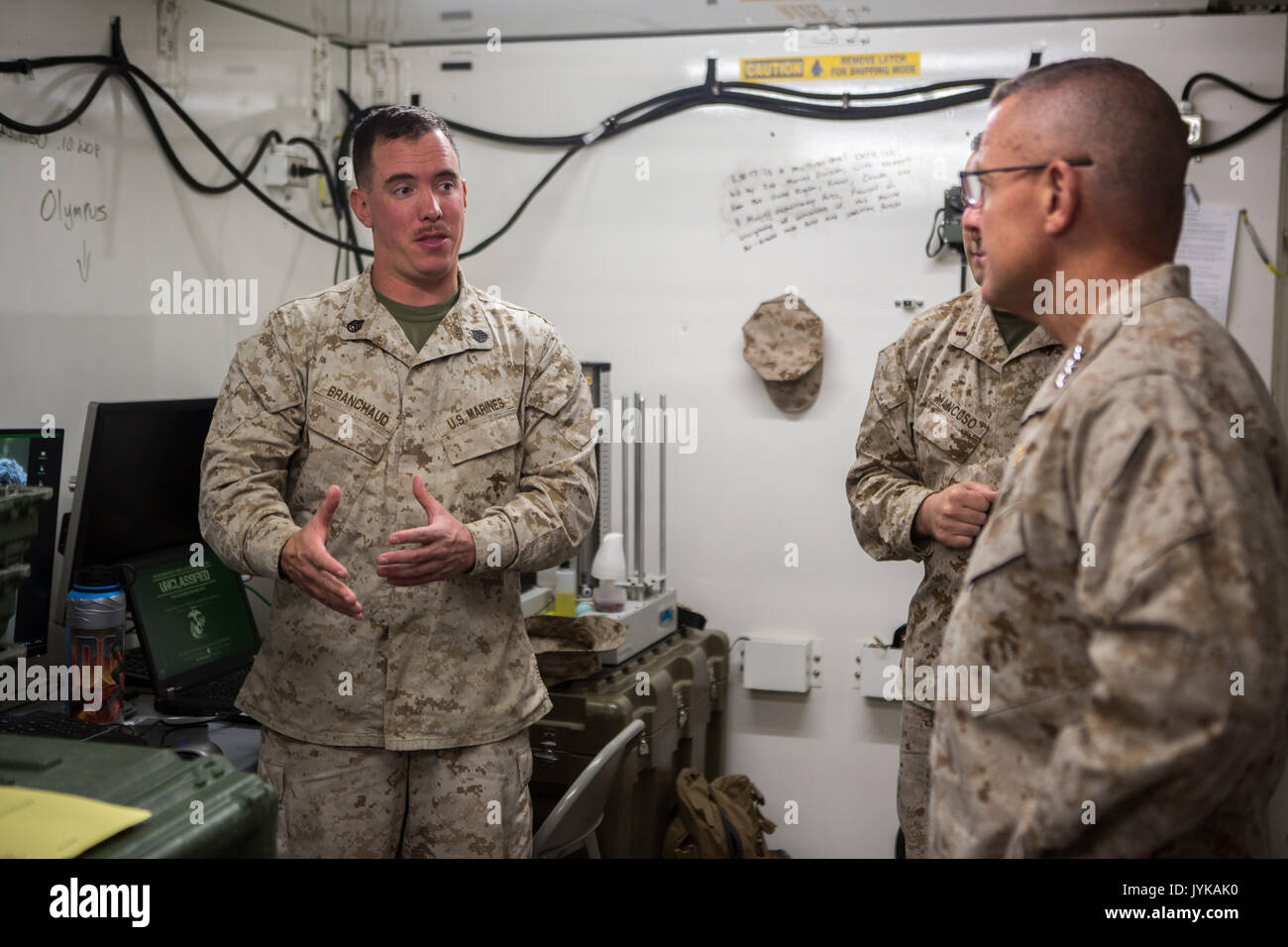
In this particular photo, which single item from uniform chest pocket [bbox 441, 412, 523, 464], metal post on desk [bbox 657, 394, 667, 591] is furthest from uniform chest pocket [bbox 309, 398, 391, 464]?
metal post on desk [bbox 657, 394, 667, 591]

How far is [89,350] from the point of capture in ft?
8.38

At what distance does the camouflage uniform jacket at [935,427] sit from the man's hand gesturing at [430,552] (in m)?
0.74

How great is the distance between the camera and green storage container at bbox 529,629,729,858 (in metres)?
2.60

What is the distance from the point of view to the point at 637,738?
2.51 m

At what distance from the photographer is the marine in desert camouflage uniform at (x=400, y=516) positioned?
1796 millimetres

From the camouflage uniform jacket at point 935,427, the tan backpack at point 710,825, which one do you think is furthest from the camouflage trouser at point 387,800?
the tan backpack at point 710,825

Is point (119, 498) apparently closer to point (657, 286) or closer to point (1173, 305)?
point (657, 286)

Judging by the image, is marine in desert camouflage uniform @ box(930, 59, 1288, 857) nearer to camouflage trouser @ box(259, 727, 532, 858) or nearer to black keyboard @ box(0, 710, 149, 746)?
camouflage trouser @ box(259, 727, 532, 858)

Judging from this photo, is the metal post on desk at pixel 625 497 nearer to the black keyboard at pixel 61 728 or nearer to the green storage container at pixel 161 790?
the black keyboard at pixel 61 728

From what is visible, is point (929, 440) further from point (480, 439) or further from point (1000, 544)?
point (1000, 544)

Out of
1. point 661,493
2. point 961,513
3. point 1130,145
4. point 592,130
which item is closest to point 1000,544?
point 1130,145

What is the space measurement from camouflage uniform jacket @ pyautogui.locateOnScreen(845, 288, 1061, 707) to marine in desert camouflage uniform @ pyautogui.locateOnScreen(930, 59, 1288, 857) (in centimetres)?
75
